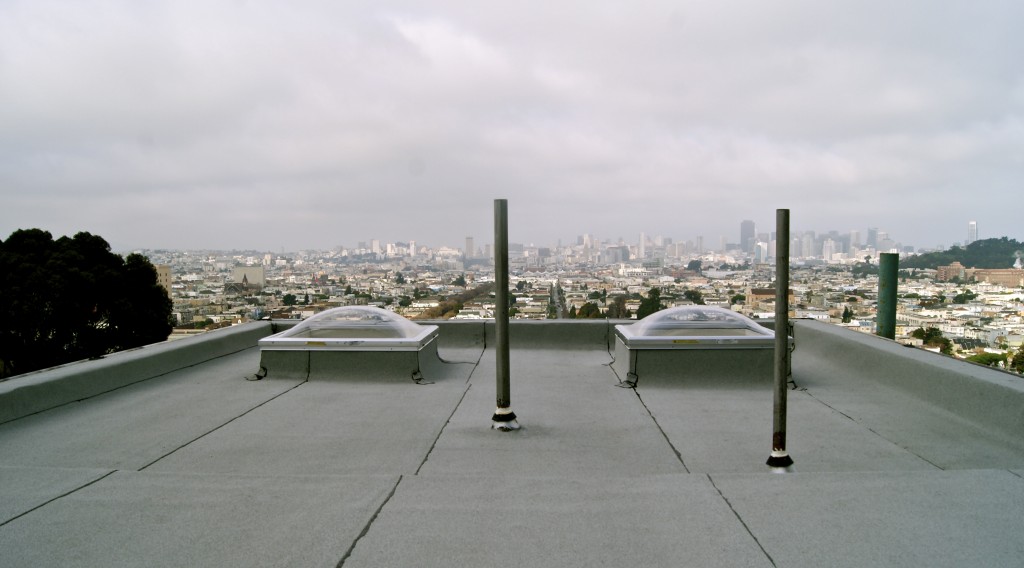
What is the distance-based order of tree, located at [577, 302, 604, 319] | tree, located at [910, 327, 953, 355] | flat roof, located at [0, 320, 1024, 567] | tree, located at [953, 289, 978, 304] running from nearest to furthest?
flat roof, located at [0, 320, 1024, 567] < tree, located at [910, 327, 953, 355] < tree, located at [577, 302, 604, 319] < tree, located at [953, 289, 978, 304]

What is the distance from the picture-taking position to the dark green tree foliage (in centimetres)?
2075

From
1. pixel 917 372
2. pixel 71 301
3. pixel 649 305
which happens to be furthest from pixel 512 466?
pixel 71 301

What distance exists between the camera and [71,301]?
2202cm

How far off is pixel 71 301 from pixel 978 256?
92.9ft

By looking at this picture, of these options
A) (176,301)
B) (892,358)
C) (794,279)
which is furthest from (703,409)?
(176,301)

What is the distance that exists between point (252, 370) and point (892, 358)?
823 cm

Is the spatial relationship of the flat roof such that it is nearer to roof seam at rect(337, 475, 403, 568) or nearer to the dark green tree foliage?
roof seam at rect(337, 475, 403, 568)

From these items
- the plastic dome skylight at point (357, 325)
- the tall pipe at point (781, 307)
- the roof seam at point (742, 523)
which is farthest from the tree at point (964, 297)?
the roof seam at point (742, 523)

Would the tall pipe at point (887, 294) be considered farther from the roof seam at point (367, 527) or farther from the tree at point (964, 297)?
the roof seam at point (367, 527)

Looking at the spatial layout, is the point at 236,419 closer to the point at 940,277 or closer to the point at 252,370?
the point at 252,370

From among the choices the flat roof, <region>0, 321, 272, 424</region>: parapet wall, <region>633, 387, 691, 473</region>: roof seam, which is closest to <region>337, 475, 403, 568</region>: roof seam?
the flat roof

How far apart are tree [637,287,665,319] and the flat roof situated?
2660 mm

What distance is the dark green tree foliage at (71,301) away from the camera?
817 inches

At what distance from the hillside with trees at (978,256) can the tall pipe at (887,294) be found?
4.90 m
